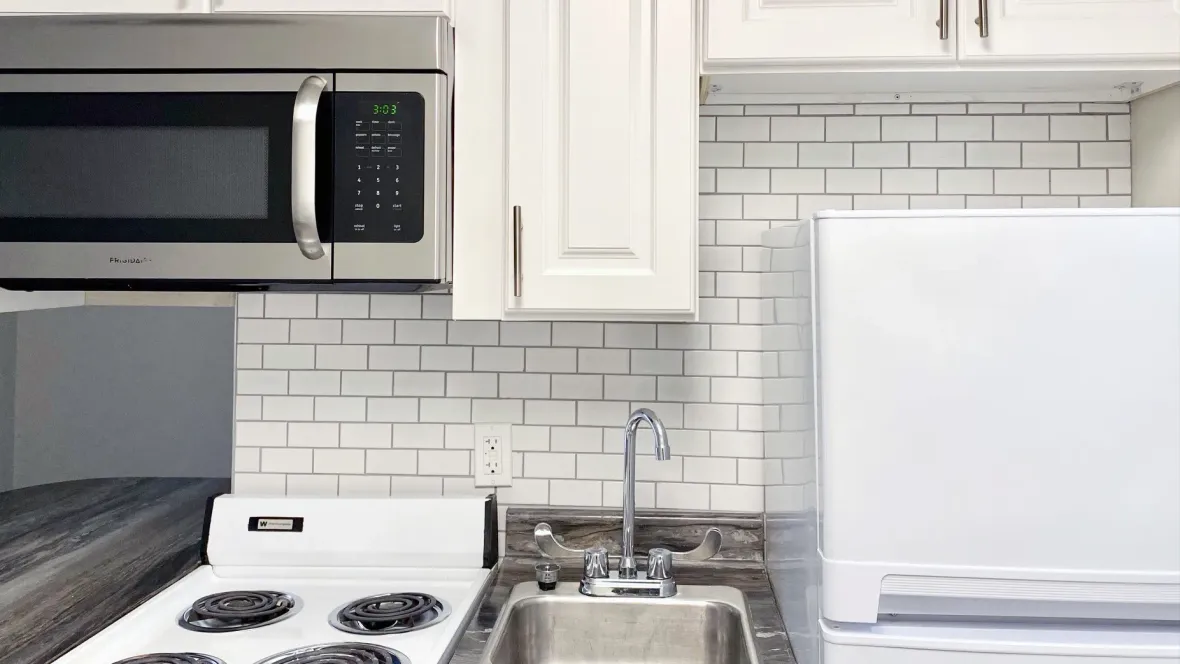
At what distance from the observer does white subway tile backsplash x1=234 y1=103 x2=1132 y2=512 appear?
172 cm

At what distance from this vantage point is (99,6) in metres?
1.42

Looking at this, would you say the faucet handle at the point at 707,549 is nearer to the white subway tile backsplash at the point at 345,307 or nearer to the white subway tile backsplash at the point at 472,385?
the white subway tile backsplash at the point at 472,385

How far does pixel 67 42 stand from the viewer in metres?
1.37

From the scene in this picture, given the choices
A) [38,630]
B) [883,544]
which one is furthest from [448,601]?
[883,544]

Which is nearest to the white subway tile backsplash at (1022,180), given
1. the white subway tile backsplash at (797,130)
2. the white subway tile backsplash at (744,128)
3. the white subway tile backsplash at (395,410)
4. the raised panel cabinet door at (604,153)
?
the white subway tile backsplash at (797,130)

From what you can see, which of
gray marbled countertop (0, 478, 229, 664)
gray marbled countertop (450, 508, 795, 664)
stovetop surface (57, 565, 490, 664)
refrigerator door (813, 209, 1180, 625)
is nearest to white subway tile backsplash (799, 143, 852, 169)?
refrigerator door (813, 209, 1180, 625)

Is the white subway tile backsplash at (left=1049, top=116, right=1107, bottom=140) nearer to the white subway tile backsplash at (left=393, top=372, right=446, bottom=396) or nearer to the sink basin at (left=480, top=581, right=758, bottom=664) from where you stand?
the sink basin at (left=480, top=581, right=758, bottom=664)

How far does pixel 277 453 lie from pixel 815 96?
1.33 metres

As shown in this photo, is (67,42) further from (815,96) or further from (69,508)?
(815,96)

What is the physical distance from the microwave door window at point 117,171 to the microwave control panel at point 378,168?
6.5 inches

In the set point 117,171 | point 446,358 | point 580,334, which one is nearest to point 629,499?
point 580,334

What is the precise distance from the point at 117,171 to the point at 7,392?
619 millimetres

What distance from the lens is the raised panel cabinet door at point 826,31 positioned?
4.62 ft

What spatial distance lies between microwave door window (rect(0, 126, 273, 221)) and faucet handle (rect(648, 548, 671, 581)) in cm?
97
